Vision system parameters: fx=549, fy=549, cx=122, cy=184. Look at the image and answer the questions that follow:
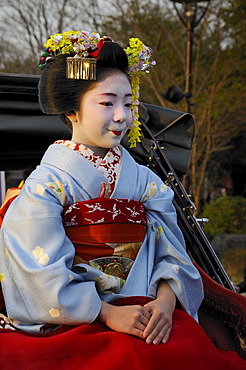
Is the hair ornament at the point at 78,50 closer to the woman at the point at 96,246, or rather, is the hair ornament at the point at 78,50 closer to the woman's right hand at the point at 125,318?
the woman at the point at 96,246

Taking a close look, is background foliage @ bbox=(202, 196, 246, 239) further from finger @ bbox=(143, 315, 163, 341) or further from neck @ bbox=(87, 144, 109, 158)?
finger @ bbox=(143, 315, 163, 341)

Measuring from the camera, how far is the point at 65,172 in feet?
7.15

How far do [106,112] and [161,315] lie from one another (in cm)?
81

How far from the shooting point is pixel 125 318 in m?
1.96

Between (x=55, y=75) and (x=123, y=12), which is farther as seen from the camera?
(x=123, y=12)

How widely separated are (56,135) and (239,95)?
9.42m

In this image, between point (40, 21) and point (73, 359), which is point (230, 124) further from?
point (73, 359)

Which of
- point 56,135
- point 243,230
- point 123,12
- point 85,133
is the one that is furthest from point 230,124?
point 85,133

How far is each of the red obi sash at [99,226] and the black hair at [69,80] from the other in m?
0.42

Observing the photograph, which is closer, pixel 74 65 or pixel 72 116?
pixel 74 65

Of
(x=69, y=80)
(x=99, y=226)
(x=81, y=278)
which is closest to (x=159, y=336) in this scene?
(x=81, y=278)

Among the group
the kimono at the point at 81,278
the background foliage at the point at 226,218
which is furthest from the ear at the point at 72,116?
the background foliage at the point at 226,218

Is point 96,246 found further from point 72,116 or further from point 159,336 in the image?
point 72,116

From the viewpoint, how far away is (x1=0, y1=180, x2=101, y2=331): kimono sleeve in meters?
1.96
